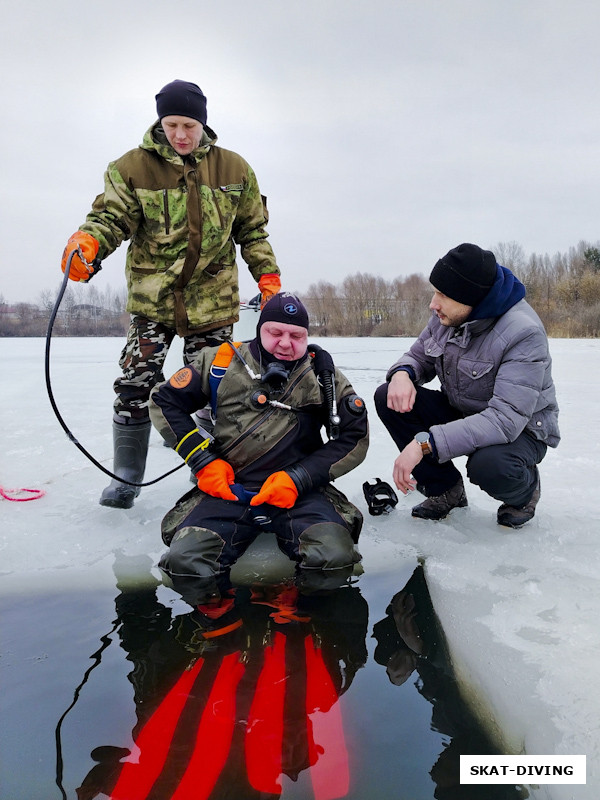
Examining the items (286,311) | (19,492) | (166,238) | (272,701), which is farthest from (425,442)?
(19,492)

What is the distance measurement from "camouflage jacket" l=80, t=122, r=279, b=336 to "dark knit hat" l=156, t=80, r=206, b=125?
139 millimetres

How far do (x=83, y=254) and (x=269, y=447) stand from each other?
1.13 meters

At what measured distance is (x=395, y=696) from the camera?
1.47m

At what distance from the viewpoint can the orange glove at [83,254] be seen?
2463 millimetres

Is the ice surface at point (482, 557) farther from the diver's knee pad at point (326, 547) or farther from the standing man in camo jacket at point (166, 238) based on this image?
the standing man in camo jacket at point (166, 238)

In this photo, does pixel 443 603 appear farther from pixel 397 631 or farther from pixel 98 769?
pixel 98 769

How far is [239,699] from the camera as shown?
142 centimetres

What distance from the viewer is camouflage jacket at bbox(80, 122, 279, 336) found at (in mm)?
2674

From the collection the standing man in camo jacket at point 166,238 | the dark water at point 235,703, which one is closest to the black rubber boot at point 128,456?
the standing man in camo jacket at point 166,238

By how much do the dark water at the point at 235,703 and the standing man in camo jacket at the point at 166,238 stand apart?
1104mm

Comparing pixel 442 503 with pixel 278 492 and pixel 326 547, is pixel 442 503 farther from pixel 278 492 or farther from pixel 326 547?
pixel 278 492

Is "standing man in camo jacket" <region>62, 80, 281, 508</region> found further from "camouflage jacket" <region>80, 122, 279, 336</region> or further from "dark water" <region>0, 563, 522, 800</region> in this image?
"dark water" <region>0, 563, 522, 800</region>

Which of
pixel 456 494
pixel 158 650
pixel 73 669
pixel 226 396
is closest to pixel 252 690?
pixel 158 650

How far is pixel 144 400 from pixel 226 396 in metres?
0.62
